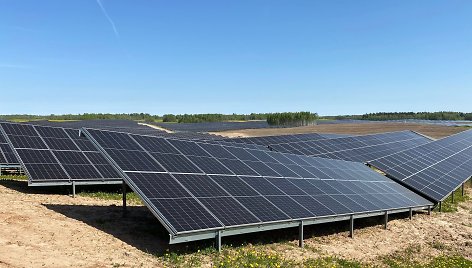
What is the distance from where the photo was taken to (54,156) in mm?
22375

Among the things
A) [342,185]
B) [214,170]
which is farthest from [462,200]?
[214,170]

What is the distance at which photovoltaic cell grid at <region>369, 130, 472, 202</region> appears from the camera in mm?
26219

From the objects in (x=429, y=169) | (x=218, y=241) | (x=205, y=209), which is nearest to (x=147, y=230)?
(x=205, y=209)

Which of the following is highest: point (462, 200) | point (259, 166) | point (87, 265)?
point (259, 166)

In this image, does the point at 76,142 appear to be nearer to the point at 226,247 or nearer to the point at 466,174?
the point at 226,247

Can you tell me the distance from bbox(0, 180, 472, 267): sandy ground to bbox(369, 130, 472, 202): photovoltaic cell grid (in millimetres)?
3263

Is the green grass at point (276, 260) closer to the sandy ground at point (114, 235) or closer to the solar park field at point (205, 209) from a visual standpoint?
the solar park field at point (205, 209)

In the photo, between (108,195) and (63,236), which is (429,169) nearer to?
(108,195)

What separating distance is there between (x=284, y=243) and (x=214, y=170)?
174 inches

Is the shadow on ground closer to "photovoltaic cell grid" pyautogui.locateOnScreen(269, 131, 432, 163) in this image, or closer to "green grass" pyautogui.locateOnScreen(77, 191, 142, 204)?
"green grass" pyautogui.locateOnScreen(77, 191, 142, 204)

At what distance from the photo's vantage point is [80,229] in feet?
46.0

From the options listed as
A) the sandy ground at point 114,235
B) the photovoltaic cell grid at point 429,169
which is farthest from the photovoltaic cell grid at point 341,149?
the sandy ground at point 114,235

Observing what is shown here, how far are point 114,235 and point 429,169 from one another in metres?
27.1

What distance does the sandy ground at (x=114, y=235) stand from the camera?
11391 mm
